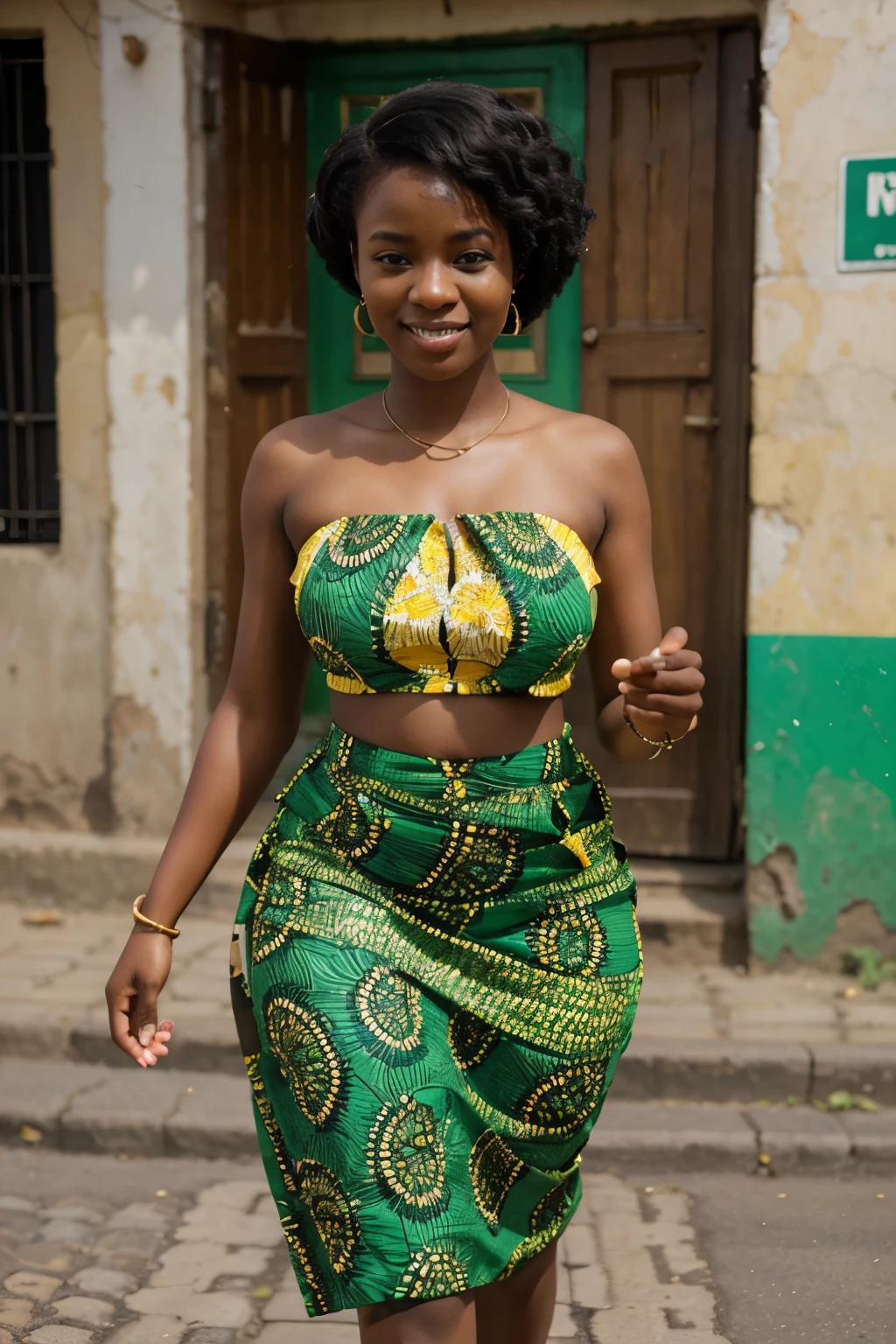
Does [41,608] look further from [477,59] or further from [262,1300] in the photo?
[262,1300]

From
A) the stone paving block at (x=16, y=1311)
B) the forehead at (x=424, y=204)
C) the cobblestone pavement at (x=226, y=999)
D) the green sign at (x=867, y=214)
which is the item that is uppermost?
the green sign at (x=867, y=214)

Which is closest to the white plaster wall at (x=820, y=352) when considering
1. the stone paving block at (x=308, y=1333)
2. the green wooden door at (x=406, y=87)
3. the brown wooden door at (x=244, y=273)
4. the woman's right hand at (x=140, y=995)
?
the green wooden door at (x=406, y=87)

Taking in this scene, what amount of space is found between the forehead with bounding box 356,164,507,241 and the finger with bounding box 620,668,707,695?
2.21ft

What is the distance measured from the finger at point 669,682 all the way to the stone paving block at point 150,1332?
6.43ft

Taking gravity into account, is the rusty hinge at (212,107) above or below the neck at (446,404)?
above

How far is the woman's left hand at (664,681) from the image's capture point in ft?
7.08

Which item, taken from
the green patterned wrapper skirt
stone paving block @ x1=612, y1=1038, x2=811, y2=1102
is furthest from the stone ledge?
the green patterned wrapper skirt

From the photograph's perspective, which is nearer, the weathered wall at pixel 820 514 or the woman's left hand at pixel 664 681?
the woman's left hand at pixel 664 681

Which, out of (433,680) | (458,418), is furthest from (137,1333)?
A: (458,418)

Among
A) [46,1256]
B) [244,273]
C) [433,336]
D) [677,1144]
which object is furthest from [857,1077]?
[244,273]

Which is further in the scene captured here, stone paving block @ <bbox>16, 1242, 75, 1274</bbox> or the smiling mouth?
stone paving block @ <bbox>16, 1242, 75, 1274</bbox>

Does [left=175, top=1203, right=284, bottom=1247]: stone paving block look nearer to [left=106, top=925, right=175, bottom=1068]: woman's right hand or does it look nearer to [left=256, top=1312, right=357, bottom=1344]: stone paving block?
[left=256, top=1312, right=357, bottom=1344]: stone paving block

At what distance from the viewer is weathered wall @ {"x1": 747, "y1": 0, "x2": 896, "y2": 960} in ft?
16.4

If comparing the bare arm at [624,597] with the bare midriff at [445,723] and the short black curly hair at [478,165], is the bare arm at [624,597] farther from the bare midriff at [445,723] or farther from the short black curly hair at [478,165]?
the short black curly hair at [478,165]
